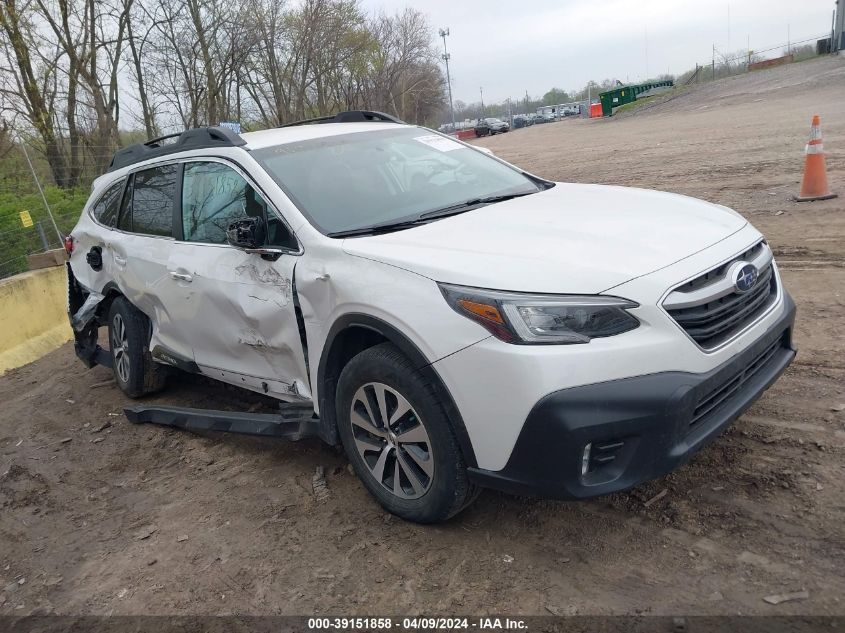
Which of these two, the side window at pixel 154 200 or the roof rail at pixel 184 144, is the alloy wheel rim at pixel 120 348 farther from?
the roof rail at pixel 184 144

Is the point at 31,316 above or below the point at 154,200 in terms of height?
below

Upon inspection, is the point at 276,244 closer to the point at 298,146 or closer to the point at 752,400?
the point at 298,146

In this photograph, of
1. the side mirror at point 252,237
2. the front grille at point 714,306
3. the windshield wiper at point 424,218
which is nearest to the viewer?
the front grille at point 714,306

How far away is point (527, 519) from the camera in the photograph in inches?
125

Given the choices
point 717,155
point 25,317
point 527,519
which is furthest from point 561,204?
point 717,155

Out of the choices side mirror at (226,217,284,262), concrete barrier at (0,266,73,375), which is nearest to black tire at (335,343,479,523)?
side mirror at (226,217,284,262)

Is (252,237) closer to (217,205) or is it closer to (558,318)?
(217,205)

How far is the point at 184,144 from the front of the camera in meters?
4.55

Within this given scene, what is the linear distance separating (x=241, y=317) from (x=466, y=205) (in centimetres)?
137

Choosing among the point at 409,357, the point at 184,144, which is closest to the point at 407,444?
the point at 409,357

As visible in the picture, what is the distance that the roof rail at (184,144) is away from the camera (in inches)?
164

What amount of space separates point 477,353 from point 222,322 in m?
1.96

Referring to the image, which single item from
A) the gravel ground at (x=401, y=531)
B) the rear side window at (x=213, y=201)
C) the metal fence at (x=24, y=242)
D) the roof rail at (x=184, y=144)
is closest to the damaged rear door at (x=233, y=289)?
the rear side window at (x=213, y=201)

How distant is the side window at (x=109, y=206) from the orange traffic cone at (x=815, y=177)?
715cm
